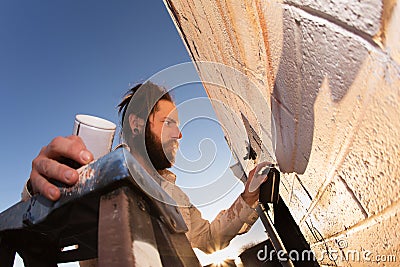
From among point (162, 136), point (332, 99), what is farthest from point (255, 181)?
point (332, 99)

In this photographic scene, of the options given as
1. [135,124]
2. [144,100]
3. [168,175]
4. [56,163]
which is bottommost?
[56,163]

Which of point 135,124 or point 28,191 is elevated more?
point 135,124

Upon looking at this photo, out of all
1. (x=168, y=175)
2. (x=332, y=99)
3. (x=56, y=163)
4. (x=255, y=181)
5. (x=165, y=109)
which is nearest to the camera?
(x=332, y=99)

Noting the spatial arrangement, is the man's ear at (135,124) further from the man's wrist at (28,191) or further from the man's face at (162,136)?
the man's wrist at (28,191)

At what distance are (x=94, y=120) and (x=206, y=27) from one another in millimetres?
728

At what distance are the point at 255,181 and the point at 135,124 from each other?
0.84 metres

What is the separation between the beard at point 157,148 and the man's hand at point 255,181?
1.65 ft

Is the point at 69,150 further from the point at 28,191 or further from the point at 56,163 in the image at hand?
the point at 28,191

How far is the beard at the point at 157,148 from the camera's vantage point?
176cm

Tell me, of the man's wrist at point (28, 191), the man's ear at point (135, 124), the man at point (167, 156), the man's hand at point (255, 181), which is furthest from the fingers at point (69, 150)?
the man's ear at point (135, 124)

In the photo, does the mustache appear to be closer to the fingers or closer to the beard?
the beard

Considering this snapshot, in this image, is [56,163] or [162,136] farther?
[162,136]

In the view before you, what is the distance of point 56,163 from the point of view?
70 cm

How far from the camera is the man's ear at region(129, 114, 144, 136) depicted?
1.76 m
